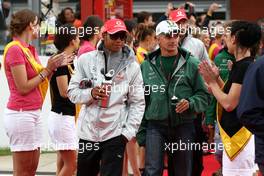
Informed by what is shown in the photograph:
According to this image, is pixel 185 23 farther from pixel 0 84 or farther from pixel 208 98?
pixel 0 84

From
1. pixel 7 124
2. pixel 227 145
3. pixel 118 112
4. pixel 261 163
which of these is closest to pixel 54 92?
pixel 7 124

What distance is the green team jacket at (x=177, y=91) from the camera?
647 centimetres

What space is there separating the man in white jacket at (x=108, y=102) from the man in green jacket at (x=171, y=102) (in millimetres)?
347

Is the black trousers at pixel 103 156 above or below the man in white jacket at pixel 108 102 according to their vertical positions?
below

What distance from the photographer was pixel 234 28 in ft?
19.3

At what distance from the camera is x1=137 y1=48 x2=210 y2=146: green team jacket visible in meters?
6.47

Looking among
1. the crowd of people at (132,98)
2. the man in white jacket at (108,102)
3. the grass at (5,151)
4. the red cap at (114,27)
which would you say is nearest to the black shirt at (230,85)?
the crowd of people at (132,98)

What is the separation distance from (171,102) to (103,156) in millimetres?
906

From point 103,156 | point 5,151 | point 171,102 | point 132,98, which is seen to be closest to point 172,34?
point 171,102

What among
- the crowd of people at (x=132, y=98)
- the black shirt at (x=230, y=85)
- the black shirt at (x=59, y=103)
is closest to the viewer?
the black shirt at (x=230, y=85)

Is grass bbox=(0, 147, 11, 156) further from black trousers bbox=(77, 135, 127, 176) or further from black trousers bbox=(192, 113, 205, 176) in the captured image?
black trousers bbox=(77, 135, 127, 176)

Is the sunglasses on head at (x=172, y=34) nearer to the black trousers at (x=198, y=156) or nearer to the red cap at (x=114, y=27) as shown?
the red cap at (x=114, y=27)

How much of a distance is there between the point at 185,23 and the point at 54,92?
89.5 inches

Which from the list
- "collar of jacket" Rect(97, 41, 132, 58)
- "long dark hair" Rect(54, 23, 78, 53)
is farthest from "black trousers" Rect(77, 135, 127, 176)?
"long dark hair" Rect(54, 23, 78, 53)
